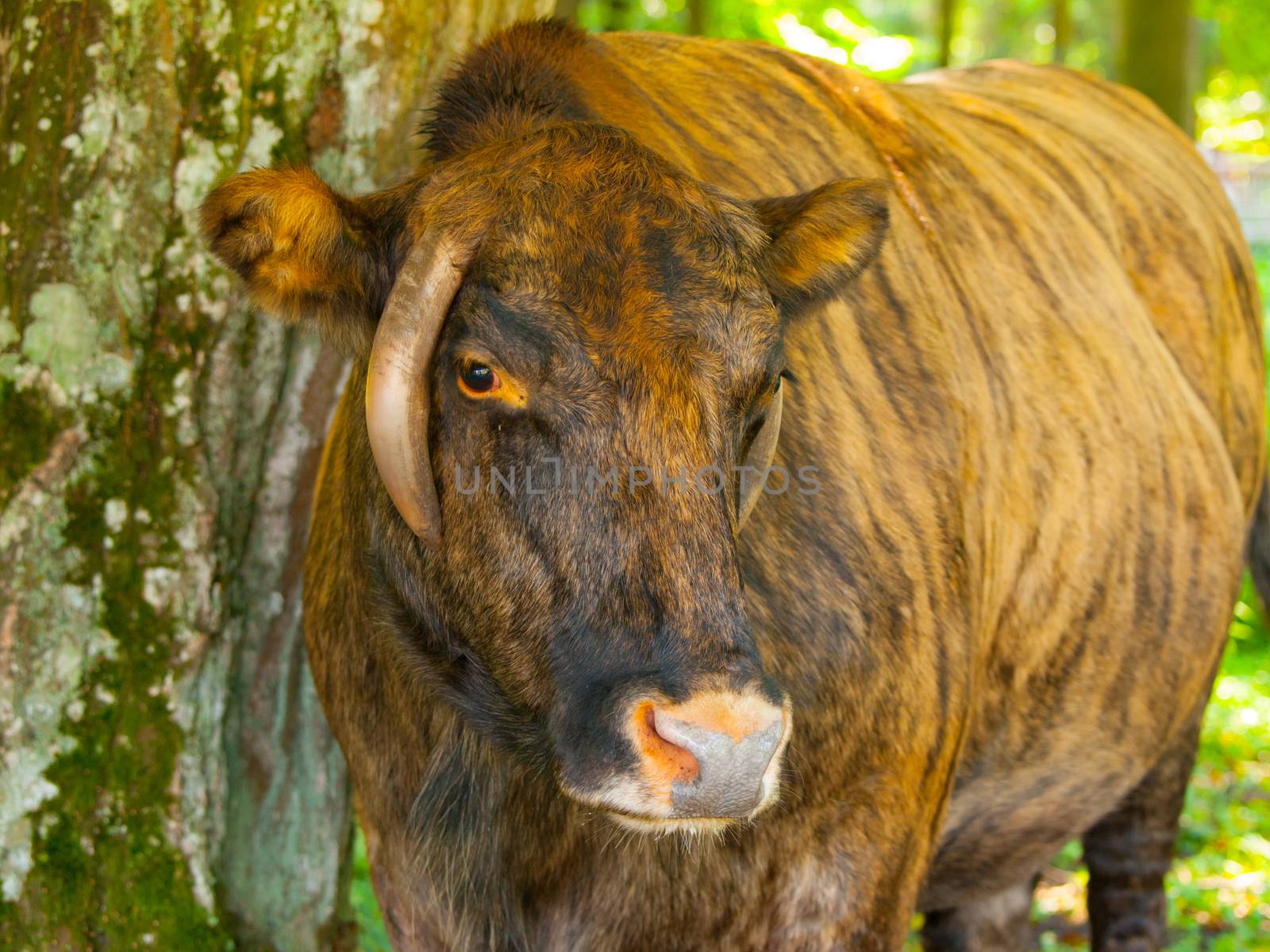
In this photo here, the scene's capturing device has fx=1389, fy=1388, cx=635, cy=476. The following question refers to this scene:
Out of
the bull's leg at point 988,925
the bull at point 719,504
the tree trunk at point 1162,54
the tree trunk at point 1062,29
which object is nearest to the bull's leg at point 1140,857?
the bull's leg at point 988,925

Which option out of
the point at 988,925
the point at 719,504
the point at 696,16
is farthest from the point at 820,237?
the point at 696,16

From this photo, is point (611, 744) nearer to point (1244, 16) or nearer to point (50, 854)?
point (50, 854)

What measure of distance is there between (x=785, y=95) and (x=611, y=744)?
7.74 ft

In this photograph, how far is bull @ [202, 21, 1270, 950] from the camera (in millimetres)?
2650

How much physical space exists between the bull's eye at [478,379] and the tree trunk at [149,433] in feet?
4.77

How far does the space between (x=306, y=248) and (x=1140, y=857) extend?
4.25 meters

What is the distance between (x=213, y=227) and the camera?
9.08 feet

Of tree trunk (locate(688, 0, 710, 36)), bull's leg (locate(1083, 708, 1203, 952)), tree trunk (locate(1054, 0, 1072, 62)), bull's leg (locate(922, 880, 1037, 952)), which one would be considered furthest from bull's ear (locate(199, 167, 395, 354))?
tree trunk (locate(1054, 0, 1072, 62))

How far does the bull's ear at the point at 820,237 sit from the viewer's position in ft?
10.3

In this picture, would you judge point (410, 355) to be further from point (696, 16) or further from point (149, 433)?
point (696, 16)

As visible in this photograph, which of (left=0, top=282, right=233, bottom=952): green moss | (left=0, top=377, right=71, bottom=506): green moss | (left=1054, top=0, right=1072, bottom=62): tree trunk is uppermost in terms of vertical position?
(left=1054, top=0, right=1072, bottom=62): tree trunk

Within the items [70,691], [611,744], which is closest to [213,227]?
[611,744]

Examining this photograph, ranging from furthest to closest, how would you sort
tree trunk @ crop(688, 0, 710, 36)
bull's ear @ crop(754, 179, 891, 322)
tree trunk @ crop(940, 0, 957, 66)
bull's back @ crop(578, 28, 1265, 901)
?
tree trunk @ crop(940, 0, 957, 66) < tree trunk @ crop(688, 0, 710, 36) < bull's back @ crop(578, 28, 1265, 901) < bull's ear @ crop(754, 179, 891, 322)

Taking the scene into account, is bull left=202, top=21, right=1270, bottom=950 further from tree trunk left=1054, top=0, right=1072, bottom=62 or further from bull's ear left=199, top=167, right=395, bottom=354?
tree trunk left=1054, top=0, right=1072, bottom=62
